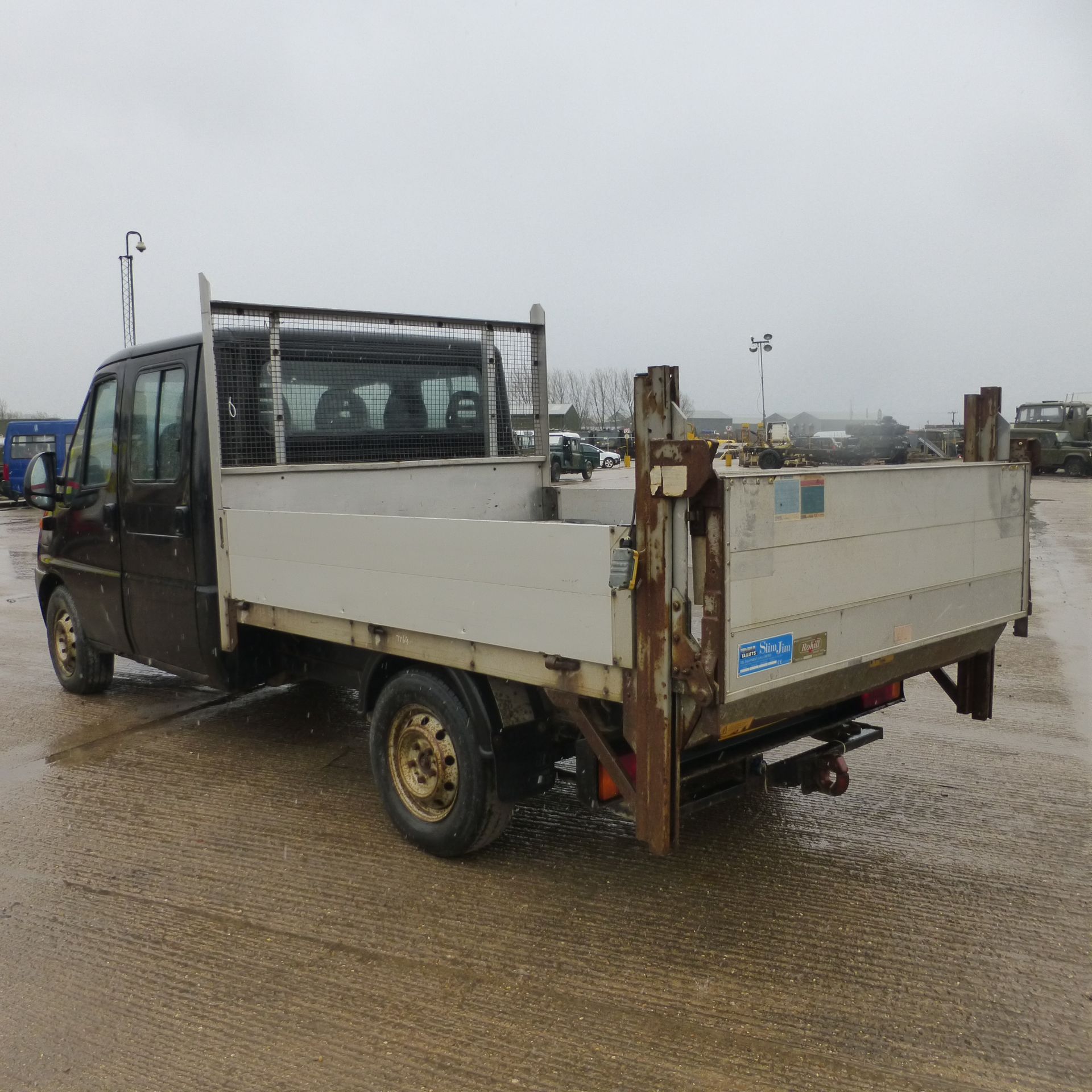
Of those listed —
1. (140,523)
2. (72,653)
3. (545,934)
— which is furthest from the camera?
(72,653)

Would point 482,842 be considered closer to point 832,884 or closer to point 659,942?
point 659,942

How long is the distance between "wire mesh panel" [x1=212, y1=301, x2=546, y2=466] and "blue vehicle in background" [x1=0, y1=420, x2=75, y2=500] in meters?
25.8

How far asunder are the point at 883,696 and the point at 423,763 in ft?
6.76

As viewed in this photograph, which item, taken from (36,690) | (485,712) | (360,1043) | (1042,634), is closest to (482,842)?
(485,712)

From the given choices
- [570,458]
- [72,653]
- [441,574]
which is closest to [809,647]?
[441,574]

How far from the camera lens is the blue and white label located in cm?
310

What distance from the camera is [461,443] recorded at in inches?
243

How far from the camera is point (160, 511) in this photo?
216 inches

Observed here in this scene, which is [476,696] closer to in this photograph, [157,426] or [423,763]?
[423,763]

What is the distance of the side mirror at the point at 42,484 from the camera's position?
6625 mm

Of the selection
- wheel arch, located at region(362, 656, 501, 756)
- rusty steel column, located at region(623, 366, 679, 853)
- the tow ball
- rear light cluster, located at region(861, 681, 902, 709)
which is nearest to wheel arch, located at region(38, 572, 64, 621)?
wheel arch, located at region(362, 656, 501, 756)

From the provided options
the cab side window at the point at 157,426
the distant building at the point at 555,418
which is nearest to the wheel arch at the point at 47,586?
the cab side window at the point at 157,426

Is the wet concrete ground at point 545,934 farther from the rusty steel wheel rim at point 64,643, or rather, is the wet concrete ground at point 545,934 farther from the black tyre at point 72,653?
the rusty steel wheel rim at point 64,643

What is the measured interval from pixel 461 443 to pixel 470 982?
11.6ft
